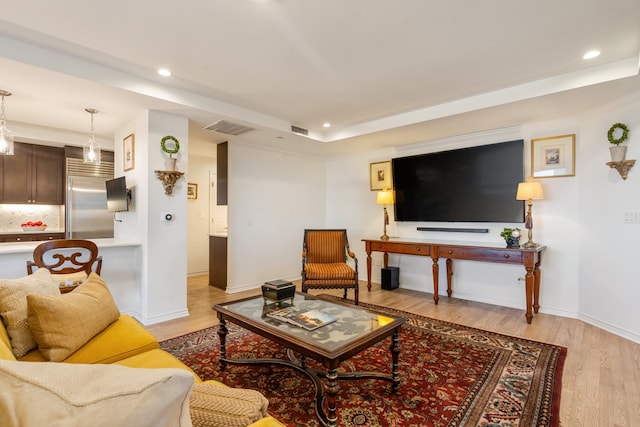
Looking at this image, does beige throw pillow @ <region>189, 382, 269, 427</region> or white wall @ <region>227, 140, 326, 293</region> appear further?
white wall @ <region>227, 140, 326, 293</region>

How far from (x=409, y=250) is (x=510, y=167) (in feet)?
5.13

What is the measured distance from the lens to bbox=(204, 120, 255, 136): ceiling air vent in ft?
12.3

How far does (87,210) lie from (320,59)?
425cm

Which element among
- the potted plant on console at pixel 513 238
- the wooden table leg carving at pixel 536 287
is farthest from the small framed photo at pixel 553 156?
the wooden table leg carving at pixel 536 287

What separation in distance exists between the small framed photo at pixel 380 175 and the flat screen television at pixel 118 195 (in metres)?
3.49

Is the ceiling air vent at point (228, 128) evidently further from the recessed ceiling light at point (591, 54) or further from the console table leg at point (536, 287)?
the console table leg at point (536, 287)

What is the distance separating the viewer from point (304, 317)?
2121 mm

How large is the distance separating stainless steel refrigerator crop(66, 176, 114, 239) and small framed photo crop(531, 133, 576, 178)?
5677 millimetres

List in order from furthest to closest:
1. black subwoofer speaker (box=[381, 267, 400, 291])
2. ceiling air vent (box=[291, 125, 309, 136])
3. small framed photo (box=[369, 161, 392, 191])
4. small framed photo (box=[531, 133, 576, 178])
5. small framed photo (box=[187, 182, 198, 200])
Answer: small framed photo (box=[187, 182, 198, 200]), small framed photo (box=[369, 161, 392, 191]), black subwoofer speaker (box=[381, 267, 400, 291]), ceiling air vent (box=[291, 125, 309, 136]), small framed photo (box=[531, 133, 576, 178])

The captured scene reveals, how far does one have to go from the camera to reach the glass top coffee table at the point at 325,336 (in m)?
1.64

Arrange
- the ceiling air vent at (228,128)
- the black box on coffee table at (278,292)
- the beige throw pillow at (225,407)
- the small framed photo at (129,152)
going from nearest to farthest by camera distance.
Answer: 1. the beige throw pillow at (225,407)
2. the black box on coffee table at (278,292)
3. the small framed photo at (129,152)
4. the ceiling air vent at (228,128)

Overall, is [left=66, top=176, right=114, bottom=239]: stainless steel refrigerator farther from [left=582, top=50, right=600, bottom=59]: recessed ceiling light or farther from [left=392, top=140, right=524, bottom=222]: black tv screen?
[left=582, top=50, right=600, bottom=59]: recessed ceiling light

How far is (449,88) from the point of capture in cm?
309

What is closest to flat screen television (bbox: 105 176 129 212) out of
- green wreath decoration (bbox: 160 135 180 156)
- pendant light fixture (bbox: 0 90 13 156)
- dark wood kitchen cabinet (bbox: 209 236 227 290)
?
green wreath decoration (bbox: 160 135 180 156)
